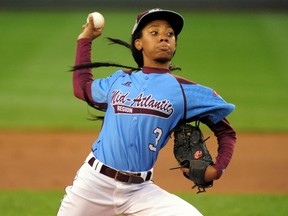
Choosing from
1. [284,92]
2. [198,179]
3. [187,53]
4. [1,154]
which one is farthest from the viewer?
[187,53]

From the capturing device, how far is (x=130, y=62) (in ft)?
57.3

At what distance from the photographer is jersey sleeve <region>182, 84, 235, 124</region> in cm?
507

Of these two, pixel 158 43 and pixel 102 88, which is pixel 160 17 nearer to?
pixel 158 43

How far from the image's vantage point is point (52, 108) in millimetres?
14133

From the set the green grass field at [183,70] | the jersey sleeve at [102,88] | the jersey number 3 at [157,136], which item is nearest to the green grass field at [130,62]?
the green grass field at [183,70]

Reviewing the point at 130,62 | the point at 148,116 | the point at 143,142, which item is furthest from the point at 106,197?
the point at 130,62

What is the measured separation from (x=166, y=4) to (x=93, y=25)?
16.4m

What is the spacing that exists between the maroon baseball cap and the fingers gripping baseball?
11.7 inches

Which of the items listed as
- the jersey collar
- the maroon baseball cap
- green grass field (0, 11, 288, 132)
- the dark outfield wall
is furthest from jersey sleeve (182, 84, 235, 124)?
the dark outfield wall

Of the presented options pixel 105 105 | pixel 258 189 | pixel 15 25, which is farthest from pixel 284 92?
pixel 105 105

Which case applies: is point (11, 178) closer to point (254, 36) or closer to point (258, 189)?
point (258, 189)

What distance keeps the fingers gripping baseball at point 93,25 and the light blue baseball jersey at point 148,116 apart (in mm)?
620

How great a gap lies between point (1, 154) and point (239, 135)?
3672 millimetres

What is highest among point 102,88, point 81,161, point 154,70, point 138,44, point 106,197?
point 138,44
